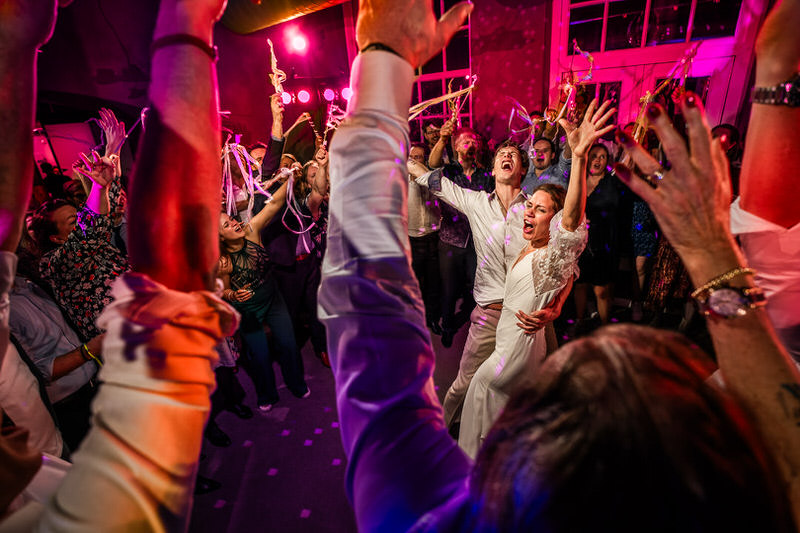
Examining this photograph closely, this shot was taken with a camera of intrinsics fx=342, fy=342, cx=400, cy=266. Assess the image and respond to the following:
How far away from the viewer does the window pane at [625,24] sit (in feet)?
20.9

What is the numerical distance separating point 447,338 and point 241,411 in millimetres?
2246

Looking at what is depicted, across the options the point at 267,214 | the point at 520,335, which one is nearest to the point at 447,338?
the point at 520,335

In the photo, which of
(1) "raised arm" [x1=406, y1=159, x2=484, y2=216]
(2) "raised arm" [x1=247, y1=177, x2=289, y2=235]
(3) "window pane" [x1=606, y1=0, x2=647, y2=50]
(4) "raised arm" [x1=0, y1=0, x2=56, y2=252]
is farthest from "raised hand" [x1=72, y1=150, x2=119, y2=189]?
(3) "window pane" [x1=606, y1=0, x2=647, y2=50]

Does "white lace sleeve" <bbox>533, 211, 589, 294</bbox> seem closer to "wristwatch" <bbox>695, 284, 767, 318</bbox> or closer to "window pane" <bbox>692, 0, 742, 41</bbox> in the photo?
"wristwatch" <bbox>695, 284, 767, 318</bbox>

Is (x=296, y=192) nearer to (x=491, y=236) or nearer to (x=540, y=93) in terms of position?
(x=491, y=236)

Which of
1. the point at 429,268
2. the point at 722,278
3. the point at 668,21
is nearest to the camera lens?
the point at 722,278

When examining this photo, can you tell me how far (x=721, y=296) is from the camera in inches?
24.2

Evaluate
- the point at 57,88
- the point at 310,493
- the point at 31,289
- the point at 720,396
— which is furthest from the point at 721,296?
the point at 57,88

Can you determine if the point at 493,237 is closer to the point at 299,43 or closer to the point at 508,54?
the point at 508,54

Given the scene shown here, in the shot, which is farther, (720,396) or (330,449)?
(330,449)

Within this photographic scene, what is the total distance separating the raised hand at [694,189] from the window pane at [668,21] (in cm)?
810

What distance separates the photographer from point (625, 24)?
21.3 feet

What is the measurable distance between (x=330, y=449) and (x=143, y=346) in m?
2.71

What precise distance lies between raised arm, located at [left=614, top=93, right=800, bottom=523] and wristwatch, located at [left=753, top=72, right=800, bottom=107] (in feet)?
0.91
